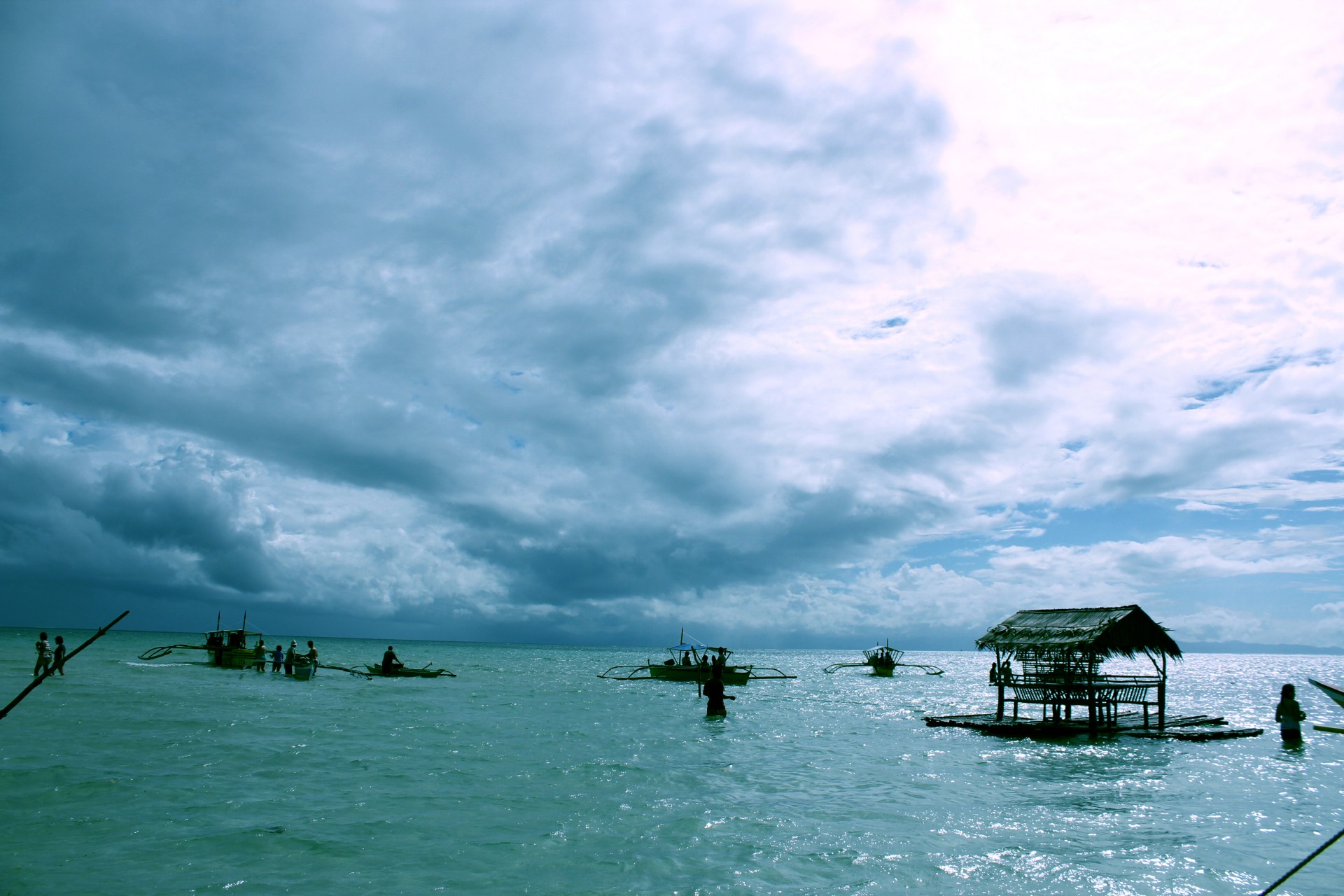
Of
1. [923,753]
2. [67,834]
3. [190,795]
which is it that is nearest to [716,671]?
[923,753]

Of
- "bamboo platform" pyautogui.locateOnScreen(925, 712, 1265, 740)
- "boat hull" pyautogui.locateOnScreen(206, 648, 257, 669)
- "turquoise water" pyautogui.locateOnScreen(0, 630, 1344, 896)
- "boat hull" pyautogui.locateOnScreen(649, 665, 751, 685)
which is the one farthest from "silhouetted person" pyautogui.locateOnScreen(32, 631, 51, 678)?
"bamboo platform" pyautogui.locateOnScreen(925, 712, 1265, 740)

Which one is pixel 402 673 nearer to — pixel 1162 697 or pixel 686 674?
pixel 686 674

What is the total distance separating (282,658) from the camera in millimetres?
49750

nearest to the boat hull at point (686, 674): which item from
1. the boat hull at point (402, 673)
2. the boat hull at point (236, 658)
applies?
the boat hull at point (402, 673)

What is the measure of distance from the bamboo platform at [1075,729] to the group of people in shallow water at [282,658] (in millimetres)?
34315

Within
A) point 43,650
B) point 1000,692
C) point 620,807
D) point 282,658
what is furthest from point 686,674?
point 620,807

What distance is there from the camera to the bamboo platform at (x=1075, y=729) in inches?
1032

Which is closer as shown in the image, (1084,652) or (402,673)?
(1084,652)

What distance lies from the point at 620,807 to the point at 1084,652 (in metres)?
19.3

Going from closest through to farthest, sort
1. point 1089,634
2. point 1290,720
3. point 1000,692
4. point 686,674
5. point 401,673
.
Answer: point 1290,720 < point 1089,634 < point 1000,692 < point 401,673 < point 686,674

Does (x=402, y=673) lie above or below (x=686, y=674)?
below

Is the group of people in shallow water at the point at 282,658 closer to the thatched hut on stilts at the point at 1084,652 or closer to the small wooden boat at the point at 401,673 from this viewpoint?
the small wooden boat at the point at 401,673

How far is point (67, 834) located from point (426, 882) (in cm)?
595

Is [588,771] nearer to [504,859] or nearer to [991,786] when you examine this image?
[504,859]
